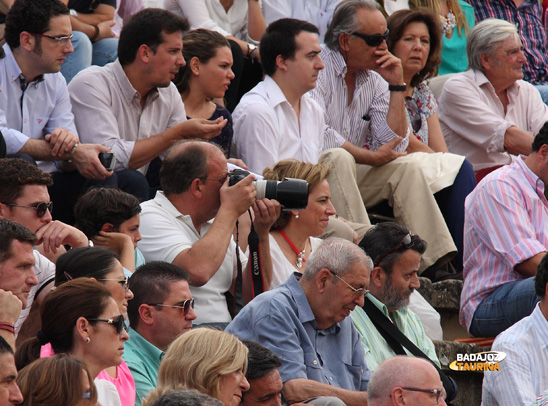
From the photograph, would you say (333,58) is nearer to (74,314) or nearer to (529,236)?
(529,236)

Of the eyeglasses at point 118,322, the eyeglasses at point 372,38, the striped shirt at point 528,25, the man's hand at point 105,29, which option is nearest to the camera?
the eyeglasses at point 118,322

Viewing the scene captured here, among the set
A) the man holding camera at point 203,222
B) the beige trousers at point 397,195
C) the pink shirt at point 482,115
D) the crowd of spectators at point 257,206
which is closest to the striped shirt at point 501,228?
the crowd of spectators at point 257,206

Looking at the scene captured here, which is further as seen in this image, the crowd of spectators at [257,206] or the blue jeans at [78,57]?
the blue jeans at [78,57]

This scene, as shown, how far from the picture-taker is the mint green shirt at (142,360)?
13.6 ft

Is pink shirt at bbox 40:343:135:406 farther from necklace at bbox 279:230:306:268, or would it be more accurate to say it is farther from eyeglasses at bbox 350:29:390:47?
eyeglasses at bbox 350:29:390:47

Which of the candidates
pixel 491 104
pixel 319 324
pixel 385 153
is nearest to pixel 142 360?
Result: pixel 319 324

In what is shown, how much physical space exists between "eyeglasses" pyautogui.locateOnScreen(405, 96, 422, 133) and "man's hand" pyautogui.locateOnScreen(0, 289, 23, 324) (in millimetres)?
4660

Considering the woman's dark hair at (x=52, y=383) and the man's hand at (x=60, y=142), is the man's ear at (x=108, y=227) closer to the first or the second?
the man's hand at (x=60, y=142)

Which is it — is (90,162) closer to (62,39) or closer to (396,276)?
(62,39)

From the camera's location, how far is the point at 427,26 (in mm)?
7789

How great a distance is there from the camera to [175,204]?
529cm

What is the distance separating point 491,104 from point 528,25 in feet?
5.32

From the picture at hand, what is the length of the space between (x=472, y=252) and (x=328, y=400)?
1977 millimetres

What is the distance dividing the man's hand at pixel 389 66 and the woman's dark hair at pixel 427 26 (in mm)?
551
